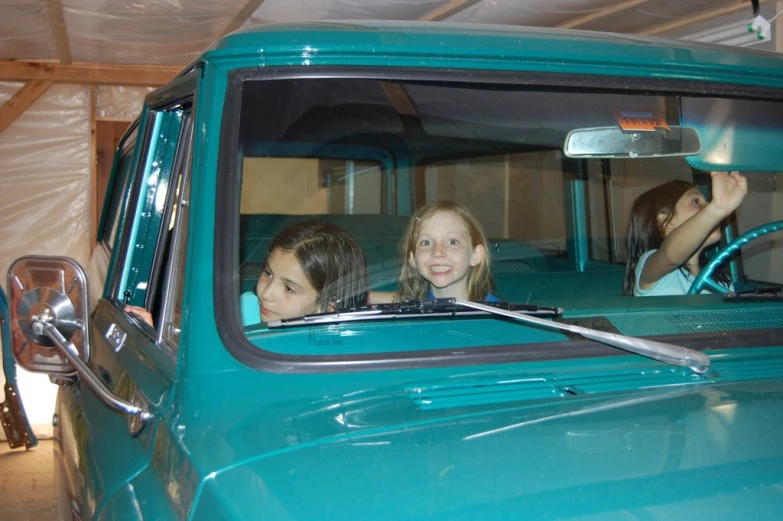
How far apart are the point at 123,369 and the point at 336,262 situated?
579 millimetres

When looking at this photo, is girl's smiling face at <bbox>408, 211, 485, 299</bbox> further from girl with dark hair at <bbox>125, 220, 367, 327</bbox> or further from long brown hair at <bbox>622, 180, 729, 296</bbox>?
long brown hair at <bbox>622, 180, 729, 296</bbox>

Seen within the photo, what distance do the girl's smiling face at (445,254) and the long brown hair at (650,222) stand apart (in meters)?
0.51

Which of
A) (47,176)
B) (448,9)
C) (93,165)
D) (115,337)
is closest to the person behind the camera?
(115,337)

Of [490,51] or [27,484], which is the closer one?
[490,51]

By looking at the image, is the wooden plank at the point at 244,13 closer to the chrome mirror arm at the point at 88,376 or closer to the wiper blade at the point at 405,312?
the chrome mirror arm at the point at 88,376

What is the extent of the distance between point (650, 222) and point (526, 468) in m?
1.46

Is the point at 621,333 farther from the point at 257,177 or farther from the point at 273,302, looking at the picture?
the point at 257,177

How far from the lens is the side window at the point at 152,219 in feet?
7.79

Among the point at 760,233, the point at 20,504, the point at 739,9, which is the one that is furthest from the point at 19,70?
the point at 760,233

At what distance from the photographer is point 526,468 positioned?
127 cm

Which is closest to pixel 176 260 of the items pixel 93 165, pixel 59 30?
pixel 59 30

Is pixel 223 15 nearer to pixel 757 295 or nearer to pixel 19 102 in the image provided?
pixel 19 102

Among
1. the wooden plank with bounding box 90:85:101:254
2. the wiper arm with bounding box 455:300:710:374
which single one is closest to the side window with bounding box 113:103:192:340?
the wiper arm with bounding box 455:300:710:374

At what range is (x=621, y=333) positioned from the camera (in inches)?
71.4
